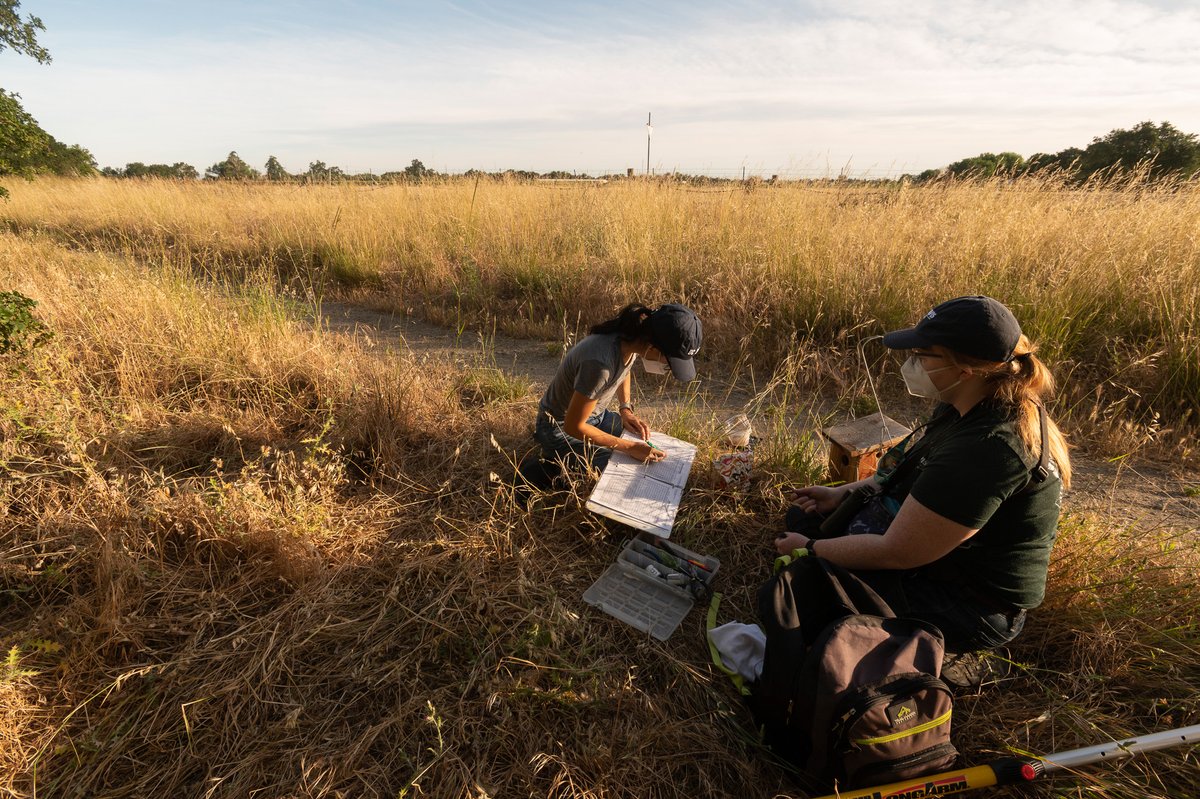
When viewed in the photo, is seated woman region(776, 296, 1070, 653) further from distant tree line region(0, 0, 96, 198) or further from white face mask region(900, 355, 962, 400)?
distant tree line region(0, 0, 96, 198)

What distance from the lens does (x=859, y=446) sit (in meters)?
2.37

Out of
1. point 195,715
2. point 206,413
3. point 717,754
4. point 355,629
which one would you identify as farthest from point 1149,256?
point 206,413

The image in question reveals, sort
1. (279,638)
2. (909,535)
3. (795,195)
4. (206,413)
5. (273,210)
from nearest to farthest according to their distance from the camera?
1. (909,535)
2. (279,638)
3. (206,413)
4. (795,195)
5. (273,210)

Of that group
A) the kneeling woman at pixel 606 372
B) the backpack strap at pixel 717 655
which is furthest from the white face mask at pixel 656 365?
the backpack strap at pixel 717 655

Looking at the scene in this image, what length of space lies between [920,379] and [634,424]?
1.37 meters

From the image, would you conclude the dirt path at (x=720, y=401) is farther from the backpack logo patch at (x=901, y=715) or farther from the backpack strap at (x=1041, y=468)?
the backpack logo patch at (x=901, y=715)

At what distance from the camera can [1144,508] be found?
2.58m

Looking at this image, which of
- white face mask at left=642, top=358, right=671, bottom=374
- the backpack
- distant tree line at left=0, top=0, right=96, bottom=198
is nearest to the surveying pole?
the backpack

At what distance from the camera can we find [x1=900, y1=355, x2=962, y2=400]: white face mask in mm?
1672

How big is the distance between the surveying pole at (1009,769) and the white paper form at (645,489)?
1.04 metres

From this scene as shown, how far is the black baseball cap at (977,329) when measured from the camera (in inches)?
58.1

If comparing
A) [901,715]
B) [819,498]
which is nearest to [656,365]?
[819,498]

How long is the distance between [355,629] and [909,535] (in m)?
1.90

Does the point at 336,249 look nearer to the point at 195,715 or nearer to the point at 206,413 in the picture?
the point at 206,413
